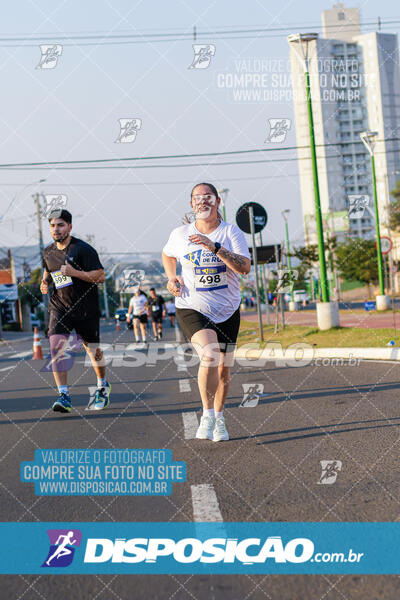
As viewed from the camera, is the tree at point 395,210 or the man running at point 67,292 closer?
the man running at point 67,292

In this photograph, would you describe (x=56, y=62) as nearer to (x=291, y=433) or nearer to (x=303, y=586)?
(x=291, y=433)

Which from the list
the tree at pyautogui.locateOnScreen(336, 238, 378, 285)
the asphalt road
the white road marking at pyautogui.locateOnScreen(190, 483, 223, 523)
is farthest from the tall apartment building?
the white road marking at pyautogui.locateOnScreen(190, 483, 223, 523)

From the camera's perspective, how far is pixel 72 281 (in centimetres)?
707

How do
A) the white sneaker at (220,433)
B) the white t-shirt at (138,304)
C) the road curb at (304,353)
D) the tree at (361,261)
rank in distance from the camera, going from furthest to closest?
the tree at (361,261)
the white t-shirt at (138,304)
the road curb at (304,353)
the white sneaker at (220,433)

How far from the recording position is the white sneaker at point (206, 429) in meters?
5.44

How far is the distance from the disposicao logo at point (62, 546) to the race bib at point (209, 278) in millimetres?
2546

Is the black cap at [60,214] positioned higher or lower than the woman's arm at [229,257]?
higher

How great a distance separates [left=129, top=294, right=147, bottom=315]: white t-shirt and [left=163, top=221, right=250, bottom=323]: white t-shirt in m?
10.7

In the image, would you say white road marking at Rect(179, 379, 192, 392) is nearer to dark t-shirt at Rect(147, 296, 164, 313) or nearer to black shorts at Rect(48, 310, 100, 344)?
black shorts at Rect(48, 310, 100, 344)

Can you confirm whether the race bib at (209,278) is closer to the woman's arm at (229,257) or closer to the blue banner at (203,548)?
the woman's arm at (229,257)

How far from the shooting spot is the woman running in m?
5.45

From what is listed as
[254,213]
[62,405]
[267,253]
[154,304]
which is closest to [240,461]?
[62,405]

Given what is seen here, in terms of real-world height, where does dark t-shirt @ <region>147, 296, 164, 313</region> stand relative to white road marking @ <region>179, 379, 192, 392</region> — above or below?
above

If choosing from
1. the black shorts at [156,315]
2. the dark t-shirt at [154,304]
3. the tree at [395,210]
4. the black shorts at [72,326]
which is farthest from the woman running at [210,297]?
the tree at [395,210]
